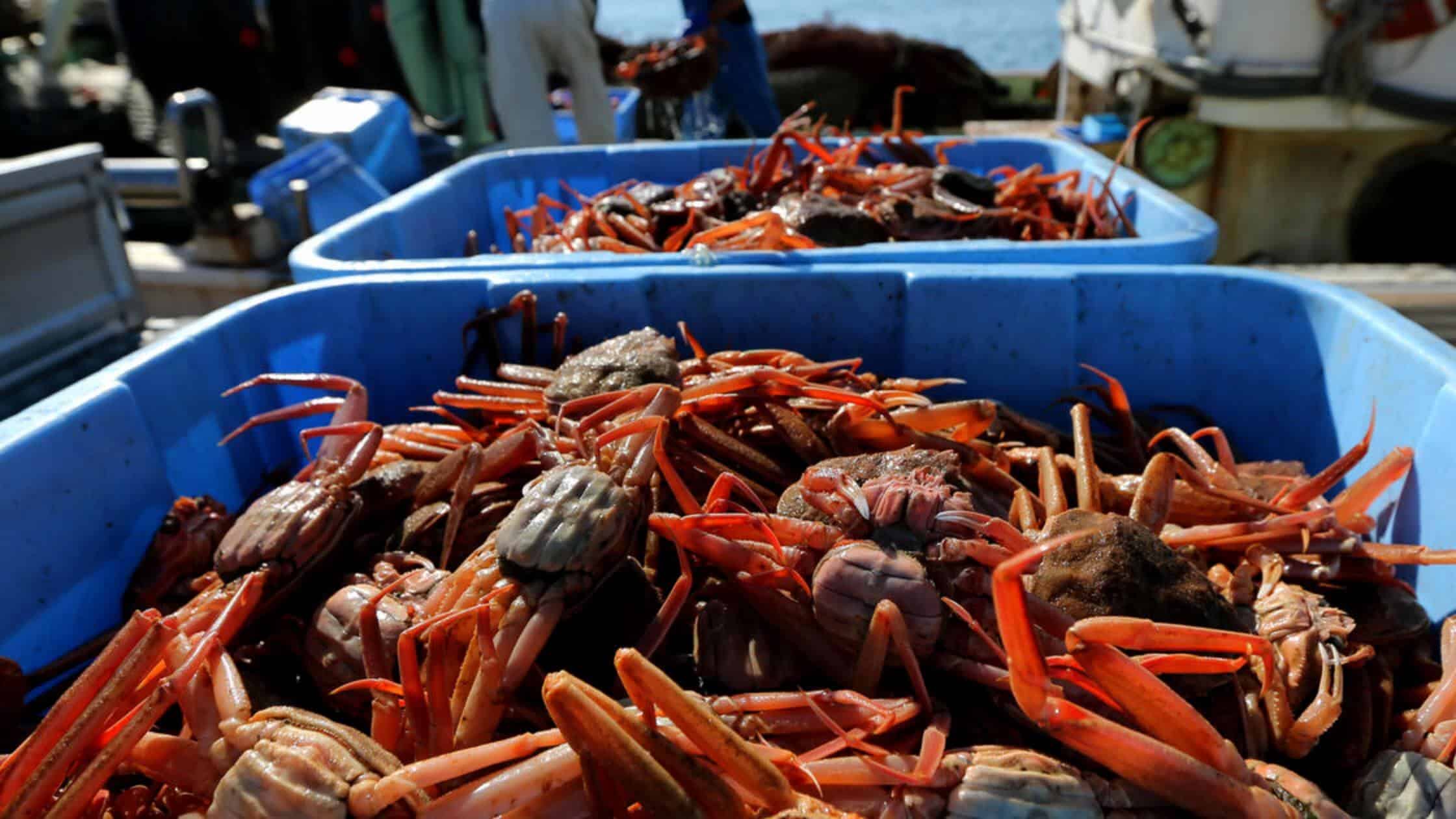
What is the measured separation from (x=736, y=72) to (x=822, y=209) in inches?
103

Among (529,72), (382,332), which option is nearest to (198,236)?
(529,72)

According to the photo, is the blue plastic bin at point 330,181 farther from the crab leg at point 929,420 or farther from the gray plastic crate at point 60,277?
the crab leg at point 929,420

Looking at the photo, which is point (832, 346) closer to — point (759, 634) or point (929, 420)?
point (929, 420)

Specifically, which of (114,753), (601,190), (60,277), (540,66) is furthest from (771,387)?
(540,66)

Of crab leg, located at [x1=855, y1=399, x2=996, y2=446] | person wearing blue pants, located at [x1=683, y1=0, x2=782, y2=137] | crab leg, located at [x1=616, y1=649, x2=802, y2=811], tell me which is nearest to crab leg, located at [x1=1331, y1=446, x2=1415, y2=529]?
crab leg, located at [x1=855, y1=399, x2=996, y2=446]

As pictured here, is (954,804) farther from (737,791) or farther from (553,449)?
(553,449)

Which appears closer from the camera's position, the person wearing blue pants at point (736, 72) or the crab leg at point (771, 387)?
the crab leg at point (771, 387)

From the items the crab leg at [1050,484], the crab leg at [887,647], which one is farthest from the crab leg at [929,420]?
the crab leg at [887,647]

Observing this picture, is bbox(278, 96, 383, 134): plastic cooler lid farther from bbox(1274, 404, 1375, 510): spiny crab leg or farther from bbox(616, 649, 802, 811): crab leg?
bbox(1274, 404, 1375, 510): spiny crab leg

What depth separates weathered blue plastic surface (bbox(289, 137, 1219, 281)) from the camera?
2195 millimetres

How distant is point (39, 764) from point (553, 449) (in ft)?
2.73

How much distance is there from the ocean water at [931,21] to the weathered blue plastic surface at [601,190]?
22.2 feet

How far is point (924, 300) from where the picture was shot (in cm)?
205

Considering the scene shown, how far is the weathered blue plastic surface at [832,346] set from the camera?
173 centimetres
